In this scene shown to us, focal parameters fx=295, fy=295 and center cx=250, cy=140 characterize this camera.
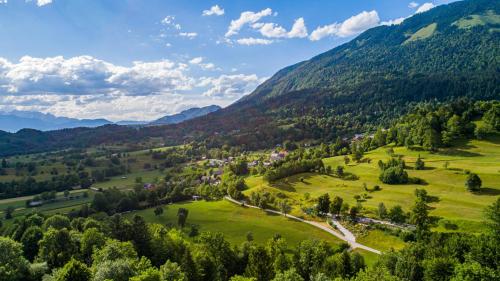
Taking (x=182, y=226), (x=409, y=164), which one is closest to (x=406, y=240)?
(x=409, y=164)

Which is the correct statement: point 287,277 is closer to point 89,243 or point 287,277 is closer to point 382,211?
point 89,243

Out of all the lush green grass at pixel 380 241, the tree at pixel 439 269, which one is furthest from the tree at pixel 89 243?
the lush green grass at pixel 380 241

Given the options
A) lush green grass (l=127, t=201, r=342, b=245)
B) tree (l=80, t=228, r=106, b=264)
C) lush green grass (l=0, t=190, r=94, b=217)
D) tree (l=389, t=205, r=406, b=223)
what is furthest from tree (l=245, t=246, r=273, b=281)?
lush green grass (l=0, t=190, r=94, b=217)

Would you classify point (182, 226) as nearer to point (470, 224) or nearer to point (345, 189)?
point (345, 189)

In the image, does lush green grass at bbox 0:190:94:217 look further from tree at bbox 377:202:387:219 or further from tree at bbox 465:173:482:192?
tree at bbox 465:173:482:192

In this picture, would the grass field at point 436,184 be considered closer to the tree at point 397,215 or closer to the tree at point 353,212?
the tree at point 353,212

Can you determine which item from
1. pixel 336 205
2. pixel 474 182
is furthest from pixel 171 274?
pixel 474 182
